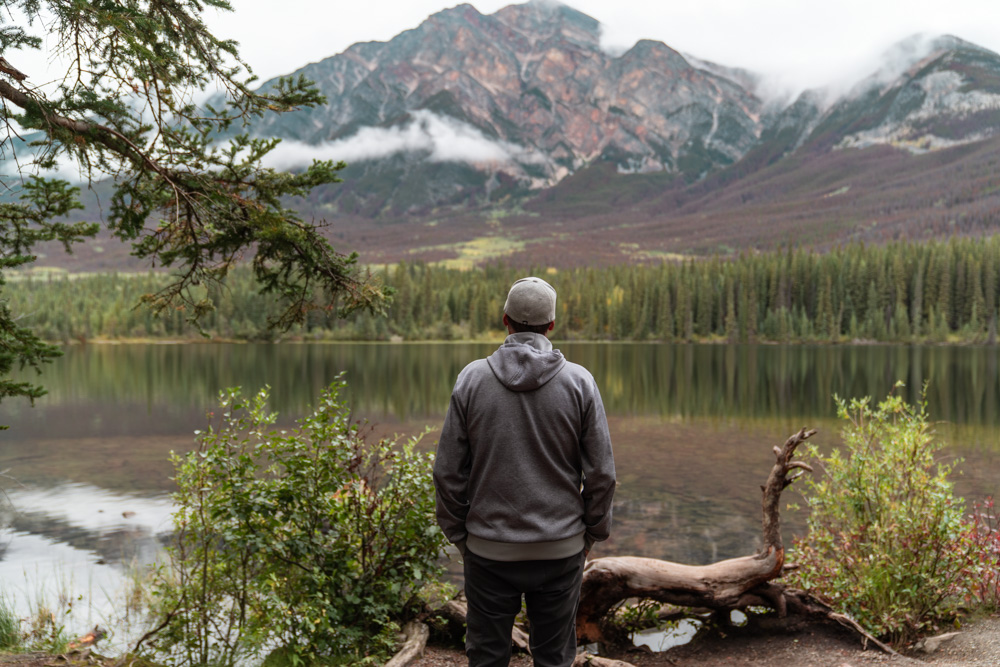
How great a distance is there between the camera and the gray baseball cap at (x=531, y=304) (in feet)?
13.1

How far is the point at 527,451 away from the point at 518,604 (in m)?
0.92

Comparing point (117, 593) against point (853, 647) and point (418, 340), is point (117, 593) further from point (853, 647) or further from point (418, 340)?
point (418, 340)

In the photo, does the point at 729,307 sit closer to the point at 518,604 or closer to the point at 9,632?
the point at 9,632

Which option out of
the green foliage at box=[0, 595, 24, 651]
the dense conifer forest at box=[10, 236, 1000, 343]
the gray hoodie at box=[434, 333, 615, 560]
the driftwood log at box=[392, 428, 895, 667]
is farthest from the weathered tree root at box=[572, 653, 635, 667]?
the dense conifer forest at box=[10, 236, 1000, 343]

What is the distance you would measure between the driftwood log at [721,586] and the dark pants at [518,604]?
313 cm

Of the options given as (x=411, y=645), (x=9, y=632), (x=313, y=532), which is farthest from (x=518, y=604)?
(x=9, y=632)

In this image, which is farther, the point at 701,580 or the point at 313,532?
the point at 701,580

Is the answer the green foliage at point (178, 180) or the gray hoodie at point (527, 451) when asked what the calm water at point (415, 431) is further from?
the gray hoodie at point (527, 451)

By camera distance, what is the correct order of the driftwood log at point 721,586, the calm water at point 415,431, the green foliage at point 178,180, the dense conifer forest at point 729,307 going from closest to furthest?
1. the green foliage at point 178,180
2. the driftwood log at point 721,586
3. the calm water at point 415,431
4. the dense conifer forest at point 729,307

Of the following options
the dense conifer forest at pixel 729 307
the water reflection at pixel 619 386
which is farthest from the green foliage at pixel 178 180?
the dense conifer forest at pixel 729 307

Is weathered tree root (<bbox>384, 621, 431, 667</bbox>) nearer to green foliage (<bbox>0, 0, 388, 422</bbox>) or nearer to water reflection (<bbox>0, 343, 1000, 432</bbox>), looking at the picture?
green foliage (<bbox>0, 0, 388, 422</bbox>)

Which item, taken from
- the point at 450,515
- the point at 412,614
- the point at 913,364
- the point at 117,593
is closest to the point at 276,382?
the point at 117,593

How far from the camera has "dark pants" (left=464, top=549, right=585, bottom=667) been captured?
3900mm

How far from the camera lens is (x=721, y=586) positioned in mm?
7387
